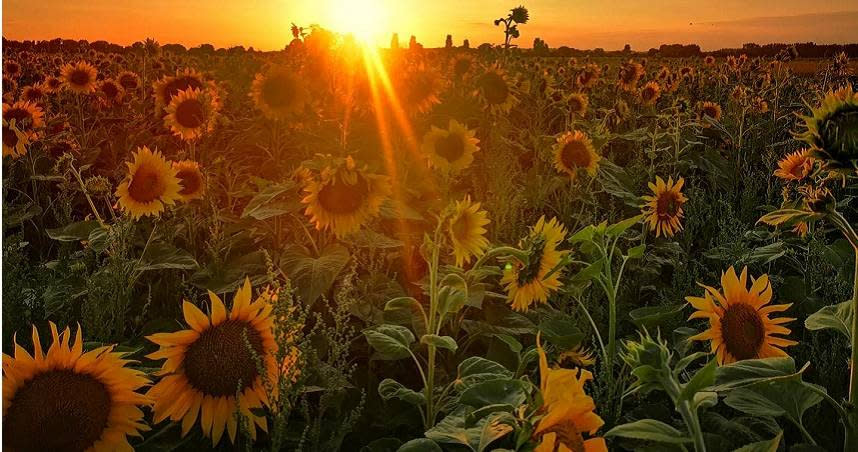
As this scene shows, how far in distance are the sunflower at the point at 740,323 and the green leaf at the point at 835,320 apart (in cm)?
14

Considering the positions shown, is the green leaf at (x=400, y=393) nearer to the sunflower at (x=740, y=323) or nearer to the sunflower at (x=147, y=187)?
the sunflower at (x=740, y=323)

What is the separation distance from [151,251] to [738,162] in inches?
120

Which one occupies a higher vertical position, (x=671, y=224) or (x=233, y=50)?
(x=233, y=50)

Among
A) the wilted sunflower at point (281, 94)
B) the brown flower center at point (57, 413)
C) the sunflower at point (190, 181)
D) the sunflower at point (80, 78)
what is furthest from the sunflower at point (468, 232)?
the sunflower at point (80, 78)

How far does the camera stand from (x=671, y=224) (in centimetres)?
242

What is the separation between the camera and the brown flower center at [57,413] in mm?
1021

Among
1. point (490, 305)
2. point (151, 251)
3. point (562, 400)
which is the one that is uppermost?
point (562, 400)

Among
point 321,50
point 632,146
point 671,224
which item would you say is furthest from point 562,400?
point 632,146

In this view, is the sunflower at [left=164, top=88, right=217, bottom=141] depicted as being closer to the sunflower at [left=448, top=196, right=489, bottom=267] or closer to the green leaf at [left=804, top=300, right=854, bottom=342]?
the sunflower at [left=448, top=196, right=489, bottom=267]

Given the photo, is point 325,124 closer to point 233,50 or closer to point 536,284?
point 536,284

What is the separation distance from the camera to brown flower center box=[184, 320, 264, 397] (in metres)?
1.20

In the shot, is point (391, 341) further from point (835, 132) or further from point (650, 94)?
point (650, 94)

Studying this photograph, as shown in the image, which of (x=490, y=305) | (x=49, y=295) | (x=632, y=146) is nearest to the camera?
(x=49, y=295)

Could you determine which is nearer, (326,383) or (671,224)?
(326,383)
